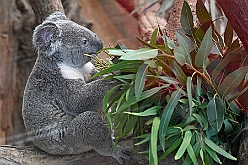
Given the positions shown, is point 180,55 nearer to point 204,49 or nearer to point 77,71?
point 204,49

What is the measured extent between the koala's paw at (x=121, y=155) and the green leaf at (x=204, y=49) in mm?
490

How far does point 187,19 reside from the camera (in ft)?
4.84


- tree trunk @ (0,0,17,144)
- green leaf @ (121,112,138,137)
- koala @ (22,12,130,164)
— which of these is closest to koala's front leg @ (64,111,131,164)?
koala @ (22,12,130,164)

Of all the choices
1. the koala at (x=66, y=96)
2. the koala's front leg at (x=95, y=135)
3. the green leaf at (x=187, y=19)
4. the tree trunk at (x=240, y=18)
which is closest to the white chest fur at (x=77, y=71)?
the koala at (x=66, y=96)

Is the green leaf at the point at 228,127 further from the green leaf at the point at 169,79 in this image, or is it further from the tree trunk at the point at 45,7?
the tree trunk at the point at 45,7

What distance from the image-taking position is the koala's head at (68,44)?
1.71 m

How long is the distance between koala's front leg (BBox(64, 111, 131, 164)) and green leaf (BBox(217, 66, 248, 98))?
1.57ft

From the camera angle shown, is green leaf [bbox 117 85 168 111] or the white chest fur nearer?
green leaf [bbox 117 85 168 111]

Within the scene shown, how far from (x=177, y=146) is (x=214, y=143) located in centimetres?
13

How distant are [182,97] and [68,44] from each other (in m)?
0.67

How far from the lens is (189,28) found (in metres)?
1.48

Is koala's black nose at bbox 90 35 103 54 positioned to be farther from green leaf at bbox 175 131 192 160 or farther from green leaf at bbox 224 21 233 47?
green leaf at bbox 175 131 192 160

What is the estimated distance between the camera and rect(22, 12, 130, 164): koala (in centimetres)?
153

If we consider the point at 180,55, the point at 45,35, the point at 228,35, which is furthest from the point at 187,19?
the point at 45,35
